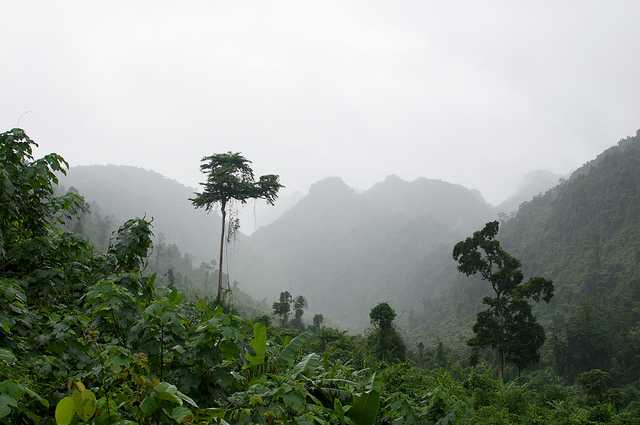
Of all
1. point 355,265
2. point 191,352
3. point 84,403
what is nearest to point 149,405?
point 84,403

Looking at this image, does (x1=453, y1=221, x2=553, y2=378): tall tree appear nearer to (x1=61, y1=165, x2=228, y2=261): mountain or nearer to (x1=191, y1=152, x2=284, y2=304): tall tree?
(x1=191, y1=152, x2=284, y2=304): tall tree

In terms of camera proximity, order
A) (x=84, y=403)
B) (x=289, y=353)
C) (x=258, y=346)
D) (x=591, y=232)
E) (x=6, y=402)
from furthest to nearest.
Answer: (x=591, y=232) < (x=289, y=353) < (x=258, y=346) < (x=84, y=403) < (x=6, y=402)

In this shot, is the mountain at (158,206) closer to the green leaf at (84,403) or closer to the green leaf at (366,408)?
the green leaf at (366,408)

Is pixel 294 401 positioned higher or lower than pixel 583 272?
lower

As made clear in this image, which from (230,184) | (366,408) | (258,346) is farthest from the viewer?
(230,184)

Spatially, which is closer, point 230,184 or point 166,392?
point 166,392

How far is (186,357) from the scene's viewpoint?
2736mm

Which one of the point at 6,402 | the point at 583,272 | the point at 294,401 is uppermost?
the point at 583,272

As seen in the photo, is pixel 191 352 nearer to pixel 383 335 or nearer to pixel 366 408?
pixel 366 408

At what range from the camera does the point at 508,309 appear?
2181 cm

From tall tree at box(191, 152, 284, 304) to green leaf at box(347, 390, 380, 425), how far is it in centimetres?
1866

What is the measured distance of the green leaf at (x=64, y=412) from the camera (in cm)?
166

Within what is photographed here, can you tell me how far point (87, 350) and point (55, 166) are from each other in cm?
268

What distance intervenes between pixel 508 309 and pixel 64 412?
2301cm
